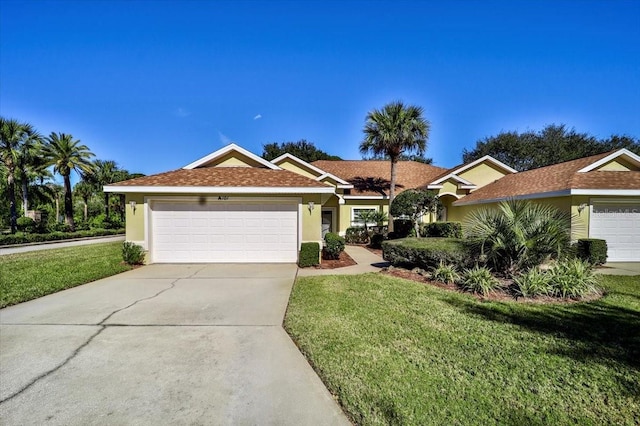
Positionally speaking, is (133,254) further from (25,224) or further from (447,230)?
(25,224)

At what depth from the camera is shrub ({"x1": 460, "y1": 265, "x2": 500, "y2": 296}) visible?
652 centimetres

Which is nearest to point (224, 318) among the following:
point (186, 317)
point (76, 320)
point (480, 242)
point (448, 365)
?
point (186, 317)

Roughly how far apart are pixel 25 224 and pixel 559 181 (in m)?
35.5

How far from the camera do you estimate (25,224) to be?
75.7 ft

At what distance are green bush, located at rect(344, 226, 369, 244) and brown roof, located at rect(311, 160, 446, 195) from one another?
2447 millimetres

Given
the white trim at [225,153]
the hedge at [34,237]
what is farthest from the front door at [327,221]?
the hedge at [34,237]

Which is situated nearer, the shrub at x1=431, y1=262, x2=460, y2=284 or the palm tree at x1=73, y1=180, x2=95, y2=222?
the shrub at x1=431, y1=262, x2=460, y2=284

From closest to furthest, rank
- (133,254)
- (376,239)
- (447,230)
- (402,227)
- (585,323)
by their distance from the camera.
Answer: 1. (585,323)
2. (133,254)
3. (447,230)
4. (402,227)
5. (376,239)

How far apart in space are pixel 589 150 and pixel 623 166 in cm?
2428

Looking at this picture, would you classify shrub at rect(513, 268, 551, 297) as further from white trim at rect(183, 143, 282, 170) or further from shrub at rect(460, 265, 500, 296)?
white trim at rect(183, 143, 282, 170)

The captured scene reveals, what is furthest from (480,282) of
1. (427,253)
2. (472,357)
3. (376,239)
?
(376,239)

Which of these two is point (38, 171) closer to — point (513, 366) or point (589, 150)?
point (513, 366)

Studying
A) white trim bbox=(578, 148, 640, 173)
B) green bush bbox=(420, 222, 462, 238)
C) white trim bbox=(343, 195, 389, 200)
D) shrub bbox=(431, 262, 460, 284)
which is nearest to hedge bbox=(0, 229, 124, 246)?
white trim bbox=(343, 195, 389, 200)

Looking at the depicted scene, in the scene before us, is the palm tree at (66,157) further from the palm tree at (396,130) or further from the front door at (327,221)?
the palm tree at (396,130)
